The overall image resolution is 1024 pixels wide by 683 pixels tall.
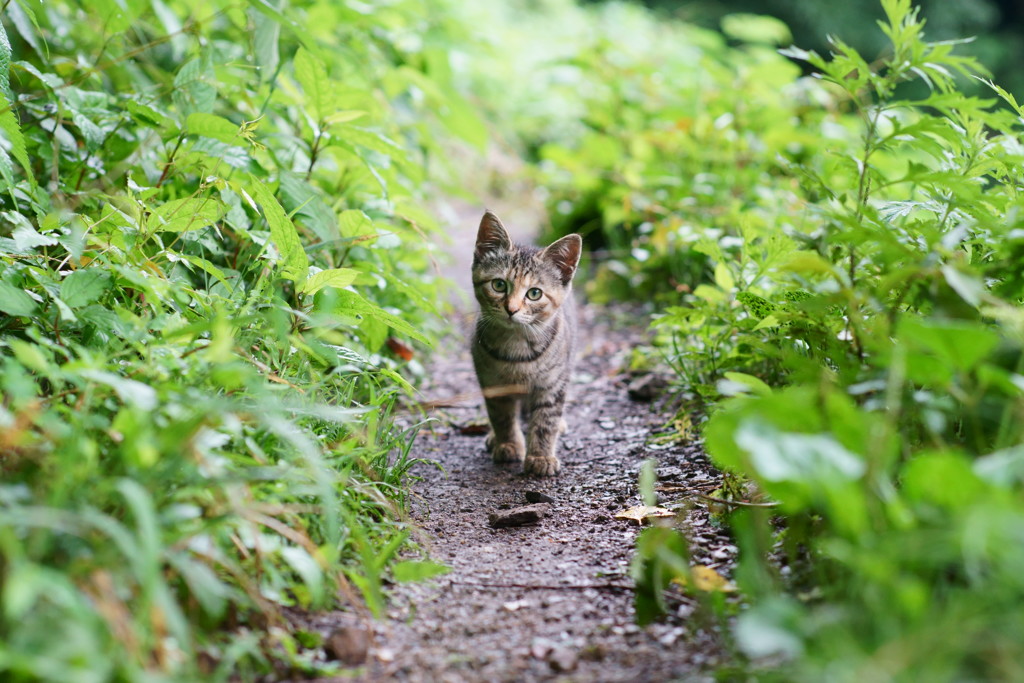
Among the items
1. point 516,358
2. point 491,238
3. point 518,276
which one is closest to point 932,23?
point 491,238

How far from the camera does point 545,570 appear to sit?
6.68 feet

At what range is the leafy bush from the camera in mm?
1291

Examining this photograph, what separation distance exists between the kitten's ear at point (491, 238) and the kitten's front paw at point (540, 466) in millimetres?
876

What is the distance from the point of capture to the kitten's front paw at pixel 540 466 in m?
2.79

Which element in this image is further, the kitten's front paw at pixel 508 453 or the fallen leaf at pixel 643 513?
the kitten's front paw at pixel 508 453

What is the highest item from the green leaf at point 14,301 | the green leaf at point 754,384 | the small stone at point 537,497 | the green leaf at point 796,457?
the green leaf at point 14,301

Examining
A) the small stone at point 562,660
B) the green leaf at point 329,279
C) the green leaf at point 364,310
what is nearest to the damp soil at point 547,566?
the small stone at point 562,660

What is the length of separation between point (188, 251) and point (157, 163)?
46 centimetres

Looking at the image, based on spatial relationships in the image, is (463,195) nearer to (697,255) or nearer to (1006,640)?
(697,255)

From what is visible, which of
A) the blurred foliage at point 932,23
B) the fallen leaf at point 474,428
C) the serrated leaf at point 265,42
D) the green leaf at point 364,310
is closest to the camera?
the green leaf at point 364,310

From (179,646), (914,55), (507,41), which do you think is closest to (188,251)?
(179,646)

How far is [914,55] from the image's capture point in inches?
82.4

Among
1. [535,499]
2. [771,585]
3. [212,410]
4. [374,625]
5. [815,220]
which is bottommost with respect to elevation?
[535,499]

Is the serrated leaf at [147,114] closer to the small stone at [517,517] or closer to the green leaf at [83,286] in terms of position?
the green leaf at [83,286]
